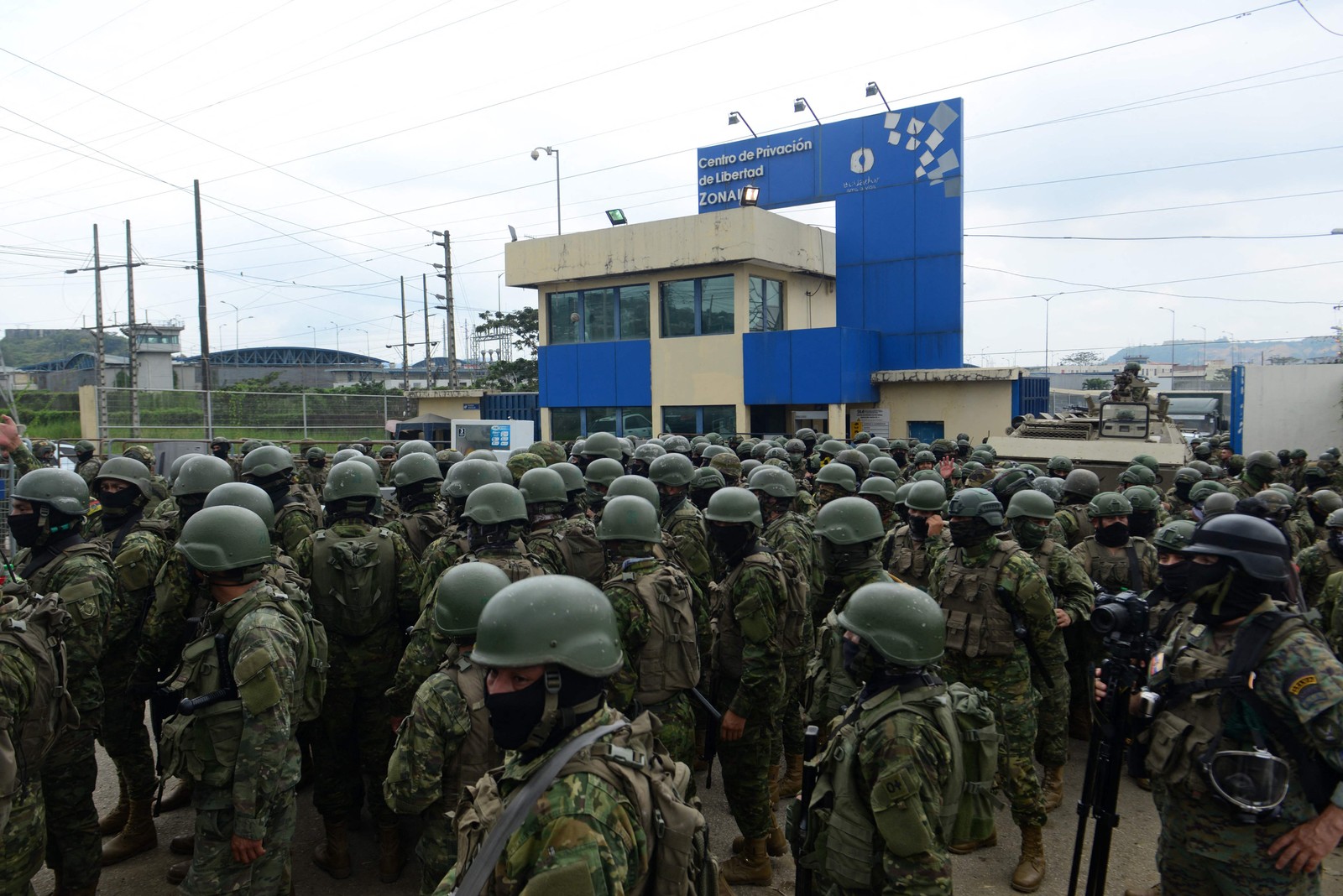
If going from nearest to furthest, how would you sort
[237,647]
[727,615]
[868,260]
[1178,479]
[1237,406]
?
[237,647]
[727,615]
[1178,479]
[1237,406]
[868,260]

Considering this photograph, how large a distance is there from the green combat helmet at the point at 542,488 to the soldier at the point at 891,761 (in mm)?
3354

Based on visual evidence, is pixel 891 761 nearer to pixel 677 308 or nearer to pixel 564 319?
pixel 677 308

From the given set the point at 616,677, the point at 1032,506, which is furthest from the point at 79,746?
the point at 1032,506

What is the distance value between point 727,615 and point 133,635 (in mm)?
3793

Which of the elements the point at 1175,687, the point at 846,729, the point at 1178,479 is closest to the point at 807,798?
the point at 846,729

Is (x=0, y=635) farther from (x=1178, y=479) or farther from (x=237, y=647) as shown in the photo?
(x=1178, y=479)

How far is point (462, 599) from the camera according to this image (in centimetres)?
352

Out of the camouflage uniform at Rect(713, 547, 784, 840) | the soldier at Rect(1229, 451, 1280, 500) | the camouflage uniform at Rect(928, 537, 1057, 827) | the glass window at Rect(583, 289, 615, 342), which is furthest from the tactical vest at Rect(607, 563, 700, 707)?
the glass window at Rect(583, 289, 615, 342)

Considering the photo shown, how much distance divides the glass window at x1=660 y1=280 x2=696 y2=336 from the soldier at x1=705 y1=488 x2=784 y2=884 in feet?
72.1

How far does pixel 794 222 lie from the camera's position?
26.4 meters

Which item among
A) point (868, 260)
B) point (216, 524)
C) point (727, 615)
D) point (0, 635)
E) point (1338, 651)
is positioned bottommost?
point (1338, 651)

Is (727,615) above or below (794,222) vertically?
below

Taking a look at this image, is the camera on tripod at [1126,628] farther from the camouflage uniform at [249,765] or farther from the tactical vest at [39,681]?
the tactical vest at [39,681]

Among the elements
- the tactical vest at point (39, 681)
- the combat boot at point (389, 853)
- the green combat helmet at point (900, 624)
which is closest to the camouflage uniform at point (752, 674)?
the green combat helmet at point (900, 624)
